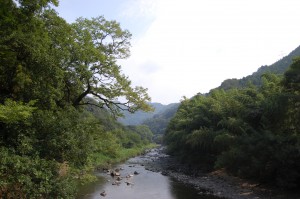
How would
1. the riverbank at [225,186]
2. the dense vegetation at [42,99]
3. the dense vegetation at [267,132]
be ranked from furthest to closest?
the riverbank at [225,186] → the dense vegetation at [267,132] → the dense vegetation at [42,99]

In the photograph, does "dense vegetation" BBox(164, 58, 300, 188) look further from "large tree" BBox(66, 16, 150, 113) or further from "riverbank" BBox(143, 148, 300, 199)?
"large tree" BBox(66, 16, 150, 113)

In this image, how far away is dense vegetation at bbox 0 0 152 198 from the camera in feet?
40.4

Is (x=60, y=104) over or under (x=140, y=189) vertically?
over

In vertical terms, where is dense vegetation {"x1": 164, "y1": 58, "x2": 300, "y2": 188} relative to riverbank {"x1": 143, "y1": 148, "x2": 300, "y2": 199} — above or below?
above

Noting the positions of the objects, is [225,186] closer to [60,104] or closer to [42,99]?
[60,104]

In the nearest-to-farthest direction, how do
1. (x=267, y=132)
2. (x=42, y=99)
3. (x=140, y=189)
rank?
(x=42, y=99), (x=267, y=132), (x=140, y=189)

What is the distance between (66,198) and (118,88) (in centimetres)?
766

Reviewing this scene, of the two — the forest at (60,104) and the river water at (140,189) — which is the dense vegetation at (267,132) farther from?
the river water at (140,189)

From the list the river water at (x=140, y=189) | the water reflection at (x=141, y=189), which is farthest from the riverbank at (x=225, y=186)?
the water reflection at (x=141, y=189)

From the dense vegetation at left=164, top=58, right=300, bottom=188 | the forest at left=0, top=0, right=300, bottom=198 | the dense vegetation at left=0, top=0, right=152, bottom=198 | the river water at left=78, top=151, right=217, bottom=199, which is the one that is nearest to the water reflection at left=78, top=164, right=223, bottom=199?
the river water at left=78, top=151, right=217, bottom=199

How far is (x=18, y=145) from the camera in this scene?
43.8ft

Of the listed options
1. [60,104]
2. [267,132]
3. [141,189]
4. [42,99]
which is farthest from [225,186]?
[42,99]

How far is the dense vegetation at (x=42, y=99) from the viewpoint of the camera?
1231 cm

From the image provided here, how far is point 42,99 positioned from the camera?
600 inches
